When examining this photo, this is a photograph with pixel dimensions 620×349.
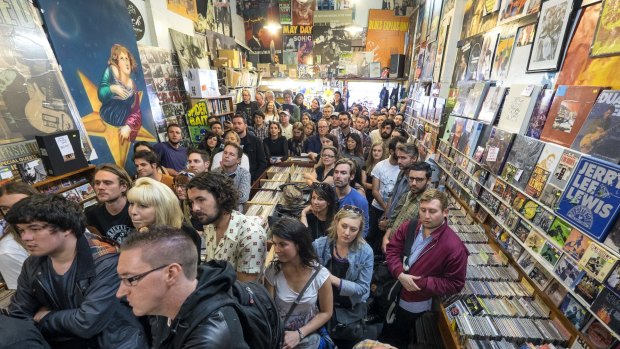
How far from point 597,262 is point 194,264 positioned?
6.40 feet

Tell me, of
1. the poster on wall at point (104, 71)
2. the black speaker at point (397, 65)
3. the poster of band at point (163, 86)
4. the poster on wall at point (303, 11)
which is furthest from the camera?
the poster on wall at point (303, 11)

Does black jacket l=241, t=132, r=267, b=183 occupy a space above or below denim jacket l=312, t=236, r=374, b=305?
above

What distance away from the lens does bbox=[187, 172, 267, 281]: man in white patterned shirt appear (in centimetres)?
174

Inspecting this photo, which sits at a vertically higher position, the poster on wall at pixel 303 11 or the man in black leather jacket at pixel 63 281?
the poster on wall at pixel 303 11

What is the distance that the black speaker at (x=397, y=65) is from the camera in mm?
9969

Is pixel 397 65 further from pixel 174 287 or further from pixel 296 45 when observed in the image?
pixel 174 287

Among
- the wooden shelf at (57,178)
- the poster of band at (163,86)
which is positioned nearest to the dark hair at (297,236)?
the wooden shelf at (57,178)

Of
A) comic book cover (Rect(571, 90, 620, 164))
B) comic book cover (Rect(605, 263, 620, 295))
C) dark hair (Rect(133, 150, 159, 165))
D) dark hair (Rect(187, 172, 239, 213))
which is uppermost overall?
comic book cover (Rect(571, 90, 620, 164))

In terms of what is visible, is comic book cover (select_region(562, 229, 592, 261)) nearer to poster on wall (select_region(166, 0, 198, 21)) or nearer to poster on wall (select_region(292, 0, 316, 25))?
poster on wall (select_region(166, 0, 198, 21))

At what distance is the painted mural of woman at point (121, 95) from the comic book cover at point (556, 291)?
508 centimetres

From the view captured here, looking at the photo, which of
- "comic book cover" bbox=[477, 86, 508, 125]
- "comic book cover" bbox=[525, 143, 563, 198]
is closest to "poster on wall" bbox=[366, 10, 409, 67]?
"comic book cover" bbox=[477, 86, 508, 125]

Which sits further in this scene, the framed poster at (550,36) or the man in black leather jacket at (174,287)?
the framed poster at (550,36)

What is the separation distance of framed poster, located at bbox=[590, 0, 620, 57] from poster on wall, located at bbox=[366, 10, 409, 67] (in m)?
9.87

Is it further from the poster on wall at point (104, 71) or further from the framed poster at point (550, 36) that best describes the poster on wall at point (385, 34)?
the framed poster at point (550, 36)
